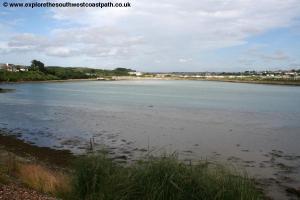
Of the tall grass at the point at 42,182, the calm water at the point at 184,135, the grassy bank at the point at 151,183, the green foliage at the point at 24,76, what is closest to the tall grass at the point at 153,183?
the grassy bank at the point at 151,183

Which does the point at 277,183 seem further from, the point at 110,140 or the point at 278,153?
the point at 110,140

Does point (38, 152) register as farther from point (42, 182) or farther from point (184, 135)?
point (184, 135)

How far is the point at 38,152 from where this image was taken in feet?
65.3

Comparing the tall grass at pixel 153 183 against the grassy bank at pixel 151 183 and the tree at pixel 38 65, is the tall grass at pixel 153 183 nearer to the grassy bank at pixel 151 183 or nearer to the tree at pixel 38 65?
the grassy bank at pixel 151 183

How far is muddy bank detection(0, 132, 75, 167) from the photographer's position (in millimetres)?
17938

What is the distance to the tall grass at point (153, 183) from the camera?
7.66 metres

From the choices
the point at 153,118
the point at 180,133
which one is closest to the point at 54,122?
the point at 153,118

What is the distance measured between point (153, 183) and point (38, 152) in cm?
1351

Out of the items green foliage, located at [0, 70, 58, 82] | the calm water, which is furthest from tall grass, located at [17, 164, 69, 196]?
green foliage, located at [0, 70, 58, 82]

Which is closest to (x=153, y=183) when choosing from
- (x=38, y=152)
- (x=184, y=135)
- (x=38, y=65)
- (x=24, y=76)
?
(x=38, y=152)

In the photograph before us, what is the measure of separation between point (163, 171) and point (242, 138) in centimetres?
1868

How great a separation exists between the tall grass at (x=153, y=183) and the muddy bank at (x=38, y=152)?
8.60m

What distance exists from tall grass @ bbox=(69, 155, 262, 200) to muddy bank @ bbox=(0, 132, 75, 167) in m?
8.60

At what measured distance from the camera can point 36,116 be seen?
3691 centimetres
